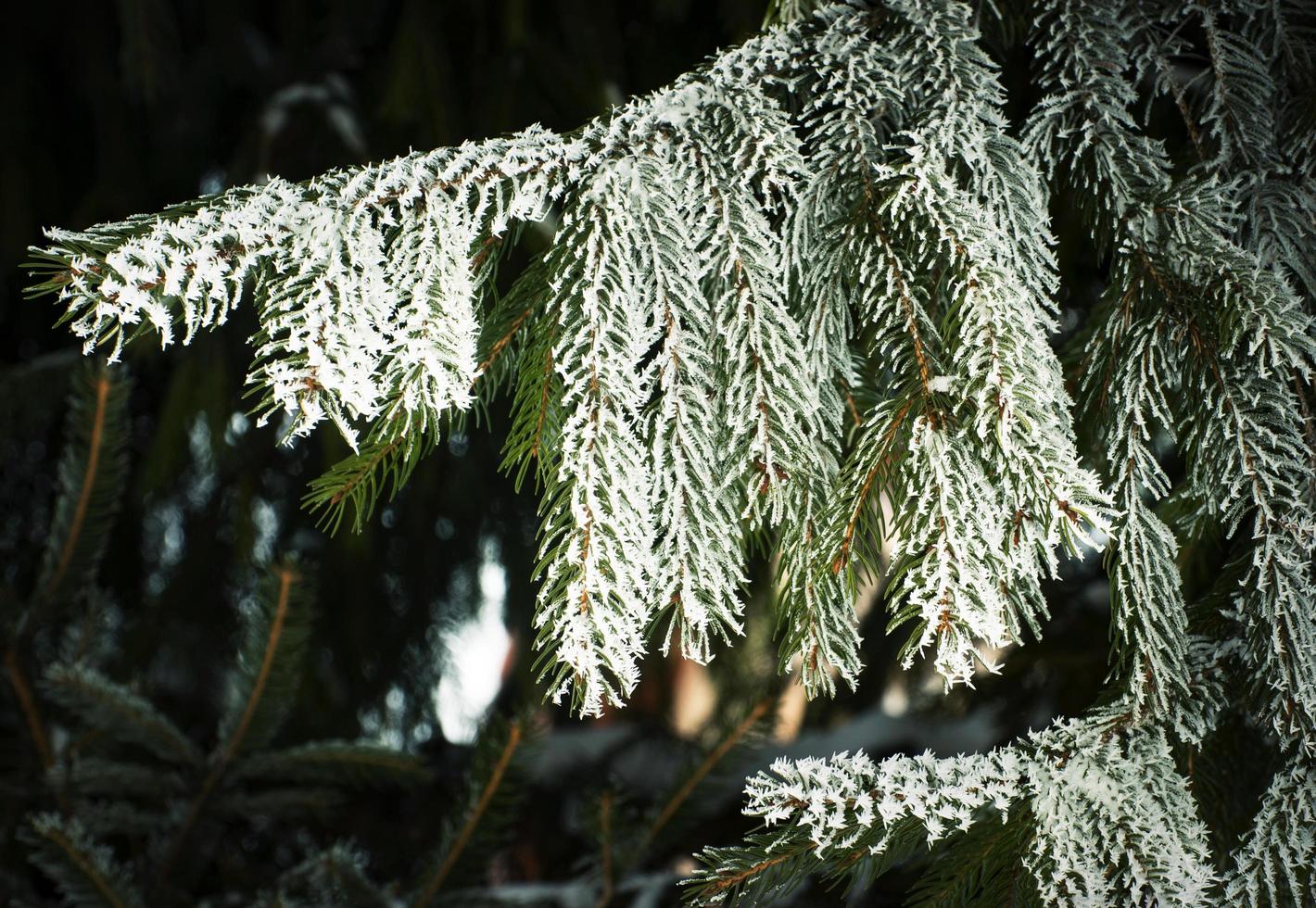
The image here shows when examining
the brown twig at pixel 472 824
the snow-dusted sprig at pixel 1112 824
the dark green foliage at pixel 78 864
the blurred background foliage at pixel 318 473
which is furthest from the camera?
the blurred background foliage at pixel 318 473

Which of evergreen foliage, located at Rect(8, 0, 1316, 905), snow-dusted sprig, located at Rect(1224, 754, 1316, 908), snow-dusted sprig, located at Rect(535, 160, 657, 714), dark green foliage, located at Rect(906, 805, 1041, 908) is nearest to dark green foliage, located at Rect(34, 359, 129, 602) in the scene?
evergreen foliage, located at Rect(8, 0, 1316, 905)

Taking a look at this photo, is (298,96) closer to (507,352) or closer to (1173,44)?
(507,352)

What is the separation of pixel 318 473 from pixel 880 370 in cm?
163

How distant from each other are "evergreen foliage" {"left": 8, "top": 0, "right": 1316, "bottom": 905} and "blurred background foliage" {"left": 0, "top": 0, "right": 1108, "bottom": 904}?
38.9 inches

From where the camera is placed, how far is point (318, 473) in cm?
202

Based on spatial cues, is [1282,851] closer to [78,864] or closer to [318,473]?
[78,864]

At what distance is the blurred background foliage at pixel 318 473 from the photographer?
1.78m

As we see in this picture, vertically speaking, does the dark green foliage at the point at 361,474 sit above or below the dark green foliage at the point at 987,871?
above

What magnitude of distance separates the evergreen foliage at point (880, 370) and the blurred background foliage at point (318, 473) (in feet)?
3.24

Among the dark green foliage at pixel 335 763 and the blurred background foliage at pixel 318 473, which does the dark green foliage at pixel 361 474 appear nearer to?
the dark green foliage at pixel 335 763

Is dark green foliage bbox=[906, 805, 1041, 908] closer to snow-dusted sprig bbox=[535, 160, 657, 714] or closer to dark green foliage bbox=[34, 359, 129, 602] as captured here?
snow-dusted sprig bbox=[535, 160, 657, 714]

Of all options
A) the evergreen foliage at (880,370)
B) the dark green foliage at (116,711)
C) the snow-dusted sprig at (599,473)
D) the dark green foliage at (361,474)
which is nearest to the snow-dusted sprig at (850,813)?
the evergreen foliage at (880,370)

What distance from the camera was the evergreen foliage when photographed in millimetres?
546

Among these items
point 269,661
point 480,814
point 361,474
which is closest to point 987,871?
point 361,474
